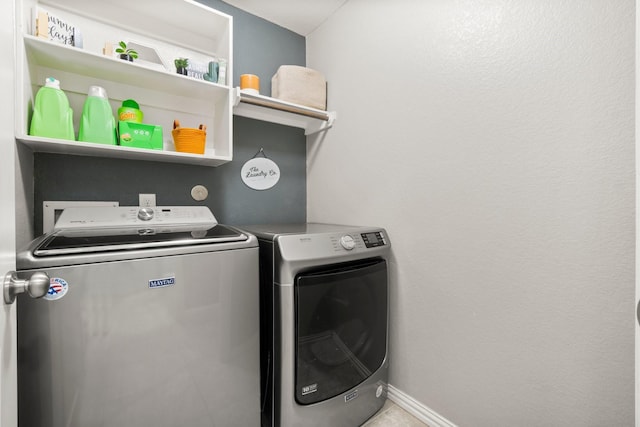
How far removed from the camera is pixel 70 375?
2.84 ft

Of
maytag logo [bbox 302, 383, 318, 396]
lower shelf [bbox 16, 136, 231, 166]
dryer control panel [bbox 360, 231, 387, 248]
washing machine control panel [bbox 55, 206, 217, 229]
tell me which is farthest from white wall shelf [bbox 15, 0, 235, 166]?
maytag logo [bbox 302, 383, 318, 396]

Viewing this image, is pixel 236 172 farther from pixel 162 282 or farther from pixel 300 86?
pixel 162 282

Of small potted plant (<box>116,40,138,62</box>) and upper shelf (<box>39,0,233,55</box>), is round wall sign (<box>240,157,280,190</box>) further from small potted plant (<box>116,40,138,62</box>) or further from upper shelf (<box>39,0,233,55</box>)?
small potted plant (<box>116,40,138,62</box>)

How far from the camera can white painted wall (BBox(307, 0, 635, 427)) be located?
2.95 feet

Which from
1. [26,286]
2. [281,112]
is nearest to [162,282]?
[26,286]

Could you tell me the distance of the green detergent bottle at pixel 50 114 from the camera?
3.63 ft

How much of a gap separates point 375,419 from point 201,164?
1708 millimetres

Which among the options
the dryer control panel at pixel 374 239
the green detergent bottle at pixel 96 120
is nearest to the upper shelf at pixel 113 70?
the green detergent bottle at pixel 96 120

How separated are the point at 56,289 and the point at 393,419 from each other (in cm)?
155

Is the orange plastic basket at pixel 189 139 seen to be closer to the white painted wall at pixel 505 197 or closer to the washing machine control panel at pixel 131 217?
the washing machine control panel at pixel 131 217

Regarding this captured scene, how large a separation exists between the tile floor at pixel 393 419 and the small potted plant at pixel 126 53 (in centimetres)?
209

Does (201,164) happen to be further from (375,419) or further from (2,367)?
(375,419)

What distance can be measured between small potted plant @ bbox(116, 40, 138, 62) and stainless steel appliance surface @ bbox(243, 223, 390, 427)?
3.25 ft

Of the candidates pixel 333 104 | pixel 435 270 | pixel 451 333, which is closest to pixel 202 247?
pixel 435 270
